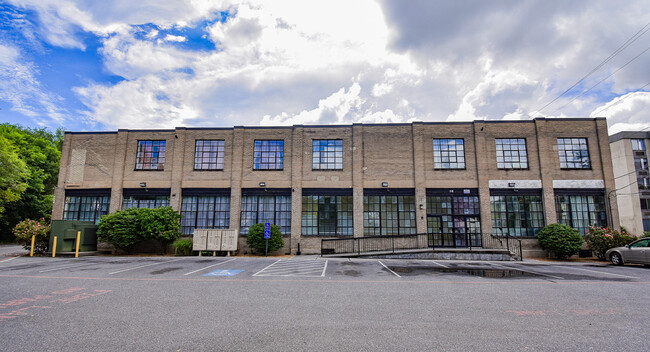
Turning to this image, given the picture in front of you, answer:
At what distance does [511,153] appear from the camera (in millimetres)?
21625

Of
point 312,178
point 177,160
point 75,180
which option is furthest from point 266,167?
point 75,180

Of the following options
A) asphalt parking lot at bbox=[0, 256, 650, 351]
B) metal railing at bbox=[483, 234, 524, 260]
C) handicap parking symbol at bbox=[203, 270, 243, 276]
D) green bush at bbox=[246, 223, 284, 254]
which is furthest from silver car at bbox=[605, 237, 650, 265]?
handicap parking symbol at bbox=[203, 270, 243, 276]

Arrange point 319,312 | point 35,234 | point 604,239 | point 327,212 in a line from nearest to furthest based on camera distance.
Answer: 1. point 319,312
2. point 604,239
3. point 35,234
4. point 327,212

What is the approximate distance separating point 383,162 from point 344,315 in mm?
15949

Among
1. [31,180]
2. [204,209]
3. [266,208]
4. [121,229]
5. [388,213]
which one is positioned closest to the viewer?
[121,229]

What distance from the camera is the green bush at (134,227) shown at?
63.5 ft

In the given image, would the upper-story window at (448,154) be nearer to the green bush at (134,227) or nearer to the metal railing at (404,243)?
the metal railing at (404,243)

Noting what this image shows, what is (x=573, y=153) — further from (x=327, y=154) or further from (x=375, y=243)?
(x=327, y=154)

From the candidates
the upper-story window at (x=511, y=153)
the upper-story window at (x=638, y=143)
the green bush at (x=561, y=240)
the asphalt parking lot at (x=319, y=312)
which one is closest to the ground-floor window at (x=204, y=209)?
the asphalt parking lot at (x=319, y=312)

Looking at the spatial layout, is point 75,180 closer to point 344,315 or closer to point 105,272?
point 105,272

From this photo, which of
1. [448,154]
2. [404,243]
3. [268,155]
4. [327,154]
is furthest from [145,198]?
[448,154]

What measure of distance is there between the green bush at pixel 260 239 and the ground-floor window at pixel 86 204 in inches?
413

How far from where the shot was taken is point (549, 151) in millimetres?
21328

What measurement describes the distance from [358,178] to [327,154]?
267cm
